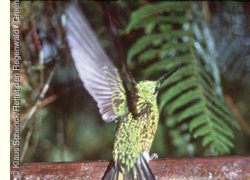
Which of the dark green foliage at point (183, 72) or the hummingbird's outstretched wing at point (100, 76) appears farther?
the dark green foliage at point (183, 72)

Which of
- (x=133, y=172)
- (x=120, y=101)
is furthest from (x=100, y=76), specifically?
(x=133, y=172)

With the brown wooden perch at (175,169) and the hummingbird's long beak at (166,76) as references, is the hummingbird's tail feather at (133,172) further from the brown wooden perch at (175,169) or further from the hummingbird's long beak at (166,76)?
the hummingbird's long beak at (166,76)

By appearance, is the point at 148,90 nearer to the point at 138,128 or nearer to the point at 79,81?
the point at 138,128

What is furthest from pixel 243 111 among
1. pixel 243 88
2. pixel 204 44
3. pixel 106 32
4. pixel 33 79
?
pixel 33 79

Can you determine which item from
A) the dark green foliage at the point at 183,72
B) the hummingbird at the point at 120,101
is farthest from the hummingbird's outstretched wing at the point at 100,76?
the dark green foliage at the point at 183,72

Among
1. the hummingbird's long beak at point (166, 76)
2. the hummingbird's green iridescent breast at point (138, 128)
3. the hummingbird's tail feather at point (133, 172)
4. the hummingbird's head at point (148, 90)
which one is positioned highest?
the hummingbird's long beak at point (166, 76)

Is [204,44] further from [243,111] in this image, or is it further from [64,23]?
[64,23]
